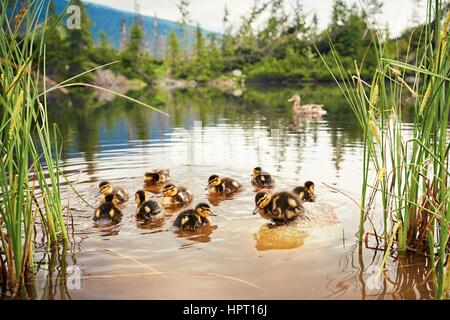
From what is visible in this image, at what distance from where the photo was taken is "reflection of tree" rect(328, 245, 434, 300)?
2.67 metres

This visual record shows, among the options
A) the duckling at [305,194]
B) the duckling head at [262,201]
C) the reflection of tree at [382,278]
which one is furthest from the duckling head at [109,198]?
the reflection of tree at [382,278]

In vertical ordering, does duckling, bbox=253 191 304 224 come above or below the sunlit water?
above

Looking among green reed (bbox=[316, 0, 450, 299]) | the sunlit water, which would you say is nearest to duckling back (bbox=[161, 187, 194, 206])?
the sunlit water

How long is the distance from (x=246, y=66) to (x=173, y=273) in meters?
49.8

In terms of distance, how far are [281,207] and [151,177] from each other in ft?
7.47

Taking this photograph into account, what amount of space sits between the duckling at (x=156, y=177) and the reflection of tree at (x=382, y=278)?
324 centimetres

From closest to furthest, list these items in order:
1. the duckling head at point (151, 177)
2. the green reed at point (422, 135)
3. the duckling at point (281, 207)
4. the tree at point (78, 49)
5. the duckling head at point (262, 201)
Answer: the green reed at point (422, 135), the duckling at point (281, 207), the duckling head at point (262, 201), the duckling head at point (151, 177), the tree at point (78, 49)

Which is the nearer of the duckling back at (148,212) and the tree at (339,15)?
the duckling back at (148,212)

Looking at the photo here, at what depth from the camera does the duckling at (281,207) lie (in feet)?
13.5

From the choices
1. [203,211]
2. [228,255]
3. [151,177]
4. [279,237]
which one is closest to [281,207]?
[279,237]

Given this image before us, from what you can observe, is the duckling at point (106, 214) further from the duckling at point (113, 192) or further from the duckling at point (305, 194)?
the duckling at point (305, 194)

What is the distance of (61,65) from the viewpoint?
43.0m

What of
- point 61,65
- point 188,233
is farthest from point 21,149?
point 61,65

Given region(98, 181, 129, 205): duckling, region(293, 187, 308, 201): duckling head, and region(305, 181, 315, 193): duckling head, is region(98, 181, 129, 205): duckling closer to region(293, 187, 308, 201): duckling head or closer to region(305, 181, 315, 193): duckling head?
region(293, 187, 308, 201): duckling head
